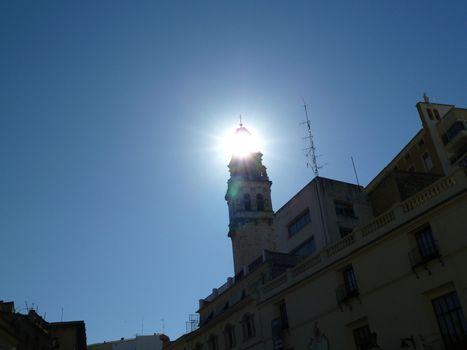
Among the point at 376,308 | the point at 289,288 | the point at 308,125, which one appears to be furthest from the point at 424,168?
the point at 376,308

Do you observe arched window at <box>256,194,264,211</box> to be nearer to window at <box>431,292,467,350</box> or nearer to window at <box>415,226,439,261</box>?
window at <box>415,226,439,261</box>

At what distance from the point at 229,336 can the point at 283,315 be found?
29.1 ft

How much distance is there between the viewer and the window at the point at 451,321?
21.7 metres

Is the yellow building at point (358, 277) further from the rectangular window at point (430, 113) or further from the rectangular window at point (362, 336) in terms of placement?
the rectangular window at point (430, 113)

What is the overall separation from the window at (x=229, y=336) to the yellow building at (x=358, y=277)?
7 cm

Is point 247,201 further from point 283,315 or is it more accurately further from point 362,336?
point 362,336

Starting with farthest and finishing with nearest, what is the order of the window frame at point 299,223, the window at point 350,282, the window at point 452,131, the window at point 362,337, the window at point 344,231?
the window at point 452,131
the window frame at point 299,223
the window at point 344,231
the window at point 350,282
the window at point 362,337

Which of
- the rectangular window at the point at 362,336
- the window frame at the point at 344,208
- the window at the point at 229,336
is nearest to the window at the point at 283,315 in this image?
the rectangular window at the point at 362,336

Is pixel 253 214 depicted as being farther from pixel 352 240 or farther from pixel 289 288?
pixel 352 240

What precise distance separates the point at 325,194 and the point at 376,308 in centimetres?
1459

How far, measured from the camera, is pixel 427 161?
5447 centimetres

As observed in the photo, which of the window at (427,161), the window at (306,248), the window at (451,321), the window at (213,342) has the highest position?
the window at (427,161)

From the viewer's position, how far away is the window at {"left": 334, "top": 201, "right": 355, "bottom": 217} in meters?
39.4

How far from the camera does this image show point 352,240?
91.8 feet
